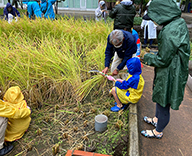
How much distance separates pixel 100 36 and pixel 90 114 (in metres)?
2.59

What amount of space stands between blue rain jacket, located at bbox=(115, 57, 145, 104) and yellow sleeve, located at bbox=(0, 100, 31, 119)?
1.47 m

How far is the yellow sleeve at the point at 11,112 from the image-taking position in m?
1.95

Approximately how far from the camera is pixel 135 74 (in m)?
2.49

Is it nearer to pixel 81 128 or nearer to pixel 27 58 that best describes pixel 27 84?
pixel 27 58

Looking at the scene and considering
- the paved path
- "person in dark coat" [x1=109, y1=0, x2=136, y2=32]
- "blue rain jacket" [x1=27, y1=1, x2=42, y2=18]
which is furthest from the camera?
"blue rain jacket" [x1=27, y1=1, x2=42, y2=18]

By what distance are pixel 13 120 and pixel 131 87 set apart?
1.81 m

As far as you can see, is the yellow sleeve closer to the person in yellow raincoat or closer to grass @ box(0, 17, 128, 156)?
the person in yellow raincoat

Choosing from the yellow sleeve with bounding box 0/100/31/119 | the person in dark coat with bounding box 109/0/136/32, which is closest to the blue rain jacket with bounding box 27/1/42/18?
the person in dark coat with bounding box 109/0/136/32

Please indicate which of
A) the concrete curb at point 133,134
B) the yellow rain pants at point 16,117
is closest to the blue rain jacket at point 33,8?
the yellow rain pants at point 16,117

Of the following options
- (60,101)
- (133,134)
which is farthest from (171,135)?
(60,101)

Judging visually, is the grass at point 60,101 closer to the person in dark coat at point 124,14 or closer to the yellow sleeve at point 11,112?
the yellow sleeve at point 11,112

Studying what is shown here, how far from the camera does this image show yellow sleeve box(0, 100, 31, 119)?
1.95 meters

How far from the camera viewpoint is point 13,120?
2189mm

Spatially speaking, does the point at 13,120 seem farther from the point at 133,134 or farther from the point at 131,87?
the point at 131,87
